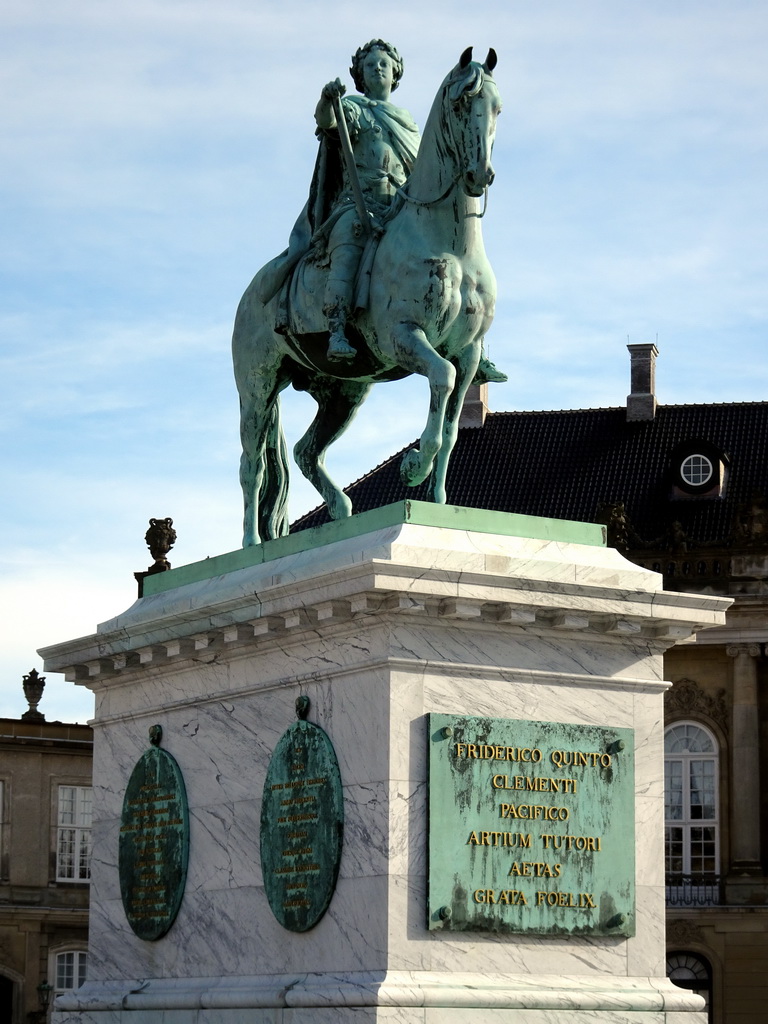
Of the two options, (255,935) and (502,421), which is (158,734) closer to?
(255,935)

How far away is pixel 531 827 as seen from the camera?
1160cm

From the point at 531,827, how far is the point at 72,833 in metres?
39.5

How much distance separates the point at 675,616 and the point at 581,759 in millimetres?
964

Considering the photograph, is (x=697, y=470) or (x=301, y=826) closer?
(x=301, y=826)

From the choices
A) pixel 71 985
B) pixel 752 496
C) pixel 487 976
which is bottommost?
pixel 71 985

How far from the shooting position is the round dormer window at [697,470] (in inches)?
1912

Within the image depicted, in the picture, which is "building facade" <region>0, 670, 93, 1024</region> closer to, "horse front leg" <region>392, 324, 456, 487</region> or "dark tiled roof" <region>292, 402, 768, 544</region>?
"dark tiled roof" <region>292, 402, 768, 544</region>

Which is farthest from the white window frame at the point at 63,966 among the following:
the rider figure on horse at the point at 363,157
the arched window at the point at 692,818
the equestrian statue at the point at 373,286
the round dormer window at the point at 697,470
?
the rider figure on horse at the point at 363,157

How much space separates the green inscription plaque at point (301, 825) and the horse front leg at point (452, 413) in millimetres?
1473

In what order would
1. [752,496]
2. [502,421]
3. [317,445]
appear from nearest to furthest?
[317,445], [752,496], [502,421]

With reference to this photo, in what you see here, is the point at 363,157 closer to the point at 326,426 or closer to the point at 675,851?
the point at 326,426

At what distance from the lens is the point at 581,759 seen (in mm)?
11867

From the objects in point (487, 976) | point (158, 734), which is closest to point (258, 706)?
point (158, 734)

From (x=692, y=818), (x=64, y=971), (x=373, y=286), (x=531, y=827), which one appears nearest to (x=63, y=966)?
(x=64, y=971)
